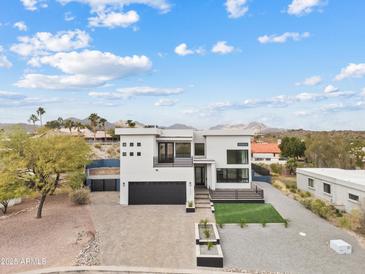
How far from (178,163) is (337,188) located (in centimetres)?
1319

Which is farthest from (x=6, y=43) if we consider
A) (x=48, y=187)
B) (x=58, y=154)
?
(x=48, y=187)

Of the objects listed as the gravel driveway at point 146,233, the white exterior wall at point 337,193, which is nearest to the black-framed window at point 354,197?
the white exterior wall at point 337,193

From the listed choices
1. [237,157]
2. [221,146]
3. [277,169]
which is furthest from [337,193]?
[277,169]

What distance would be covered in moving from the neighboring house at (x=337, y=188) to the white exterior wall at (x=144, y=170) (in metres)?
11.4

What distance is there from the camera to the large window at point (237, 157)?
25.6 m

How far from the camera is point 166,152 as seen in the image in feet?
86.6

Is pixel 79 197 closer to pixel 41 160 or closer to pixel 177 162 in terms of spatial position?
pixel 41 160

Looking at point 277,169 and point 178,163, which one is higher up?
point 178,163

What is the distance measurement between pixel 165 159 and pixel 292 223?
12.8 m

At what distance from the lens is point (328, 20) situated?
25.2 metres

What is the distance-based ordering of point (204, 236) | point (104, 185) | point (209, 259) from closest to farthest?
point (209, 259) < point (204, 236) < point (104, 185)

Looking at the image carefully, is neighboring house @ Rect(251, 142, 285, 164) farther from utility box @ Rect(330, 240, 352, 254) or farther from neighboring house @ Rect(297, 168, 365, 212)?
utility box @ Rect(330, 240, 352, 254)

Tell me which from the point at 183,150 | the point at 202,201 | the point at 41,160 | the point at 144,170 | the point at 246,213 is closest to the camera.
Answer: the point at 41,160

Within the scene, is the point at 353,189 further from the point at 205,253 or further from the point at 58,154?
the point at 58,154
